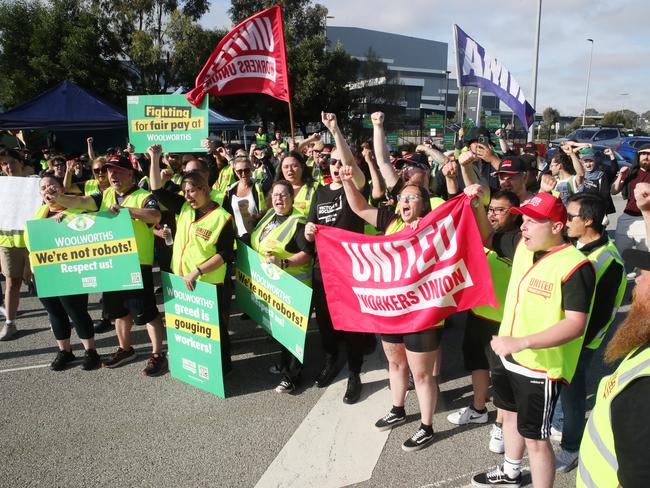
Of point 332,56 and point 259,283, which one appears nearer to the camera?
point 259,283

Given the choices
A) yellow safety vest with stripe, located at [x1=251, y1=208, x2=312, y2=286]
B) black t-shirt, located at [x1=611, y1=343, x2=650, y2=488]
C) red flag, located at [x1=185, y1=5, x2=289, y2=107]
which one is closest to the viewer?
black t-shirt, located at [x1=611, y1=343, x2=650, y2=488]

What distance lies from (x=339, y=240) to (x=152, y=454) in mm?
1986

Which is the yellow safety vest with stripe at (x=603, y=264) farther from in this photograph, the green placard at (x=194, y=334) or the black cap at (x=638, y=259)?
the green placard at (x=194, y=334)

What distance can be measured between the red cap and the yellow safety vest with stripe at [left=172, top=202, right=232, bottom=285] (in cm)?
243

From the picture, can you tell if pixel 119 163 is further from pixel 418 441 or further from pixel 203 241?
pixel 418 441

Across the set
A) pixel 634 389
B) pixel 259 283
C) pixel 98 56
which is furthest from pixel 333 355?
pixel 98 56

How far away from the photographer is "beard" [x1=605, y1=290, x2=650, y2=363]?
1395 millimetres

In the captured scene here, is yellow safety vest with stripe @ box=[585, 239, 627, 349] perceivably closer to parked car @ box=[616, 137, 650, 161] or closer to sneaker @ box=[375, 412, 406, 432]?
sneaker @ box=[375, 412, 406, 432]

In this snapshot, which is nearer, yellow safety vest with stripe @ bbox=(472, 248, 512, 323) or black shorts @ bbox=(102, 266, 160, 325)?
yellow safety vest with stripe @ bbox=(472, 248, 512, 323)

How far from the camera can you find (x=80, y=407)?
384cm

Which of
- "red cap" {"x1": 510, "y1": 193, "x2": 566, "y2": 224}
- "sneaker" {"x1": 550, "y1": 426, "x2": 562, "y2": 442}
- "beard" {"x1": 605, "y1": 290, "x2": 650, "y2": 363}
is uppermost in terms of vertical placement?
"red cap" {"x1": 510, "y1": 193, "x2": 566, "y2": 224}

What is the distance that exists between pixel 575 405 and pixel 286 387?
222 cm

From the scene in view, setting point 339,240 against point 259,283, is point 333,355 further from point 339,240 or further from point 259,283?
point 339,240

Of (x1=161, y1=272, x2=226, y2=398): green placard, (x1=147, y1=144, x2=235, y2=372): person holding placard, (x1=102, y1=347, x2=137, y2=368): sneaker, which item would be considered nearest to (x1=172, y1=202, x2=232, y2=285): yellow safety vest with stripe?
(x1=147, y1=144, x2=235, y2=372): person holding placard
